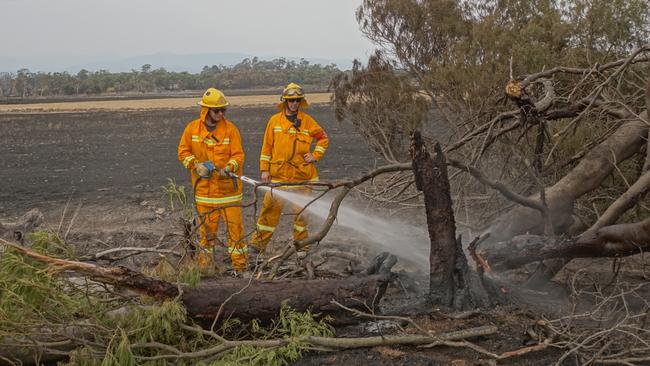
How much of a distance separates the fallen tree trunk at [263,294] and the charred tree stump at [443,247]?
41 cm

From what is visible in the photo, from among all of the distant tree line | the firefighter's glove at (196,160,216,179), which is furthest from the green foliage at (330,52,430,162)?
the distant tree line

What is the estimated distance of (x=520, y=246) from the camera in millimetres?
5426

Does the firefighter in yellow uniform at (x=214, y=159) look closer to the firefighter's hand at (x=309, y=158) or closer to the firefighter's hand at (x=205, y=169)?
the firefighter's hand at (x=205, y=169)

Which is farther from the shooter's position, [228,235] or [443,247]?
[228,235]

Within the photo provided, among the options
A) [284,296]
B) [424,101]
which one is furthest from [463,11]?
[284,296]

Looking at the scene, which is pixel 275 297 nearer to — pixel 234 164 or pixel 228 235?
pixel 228 235

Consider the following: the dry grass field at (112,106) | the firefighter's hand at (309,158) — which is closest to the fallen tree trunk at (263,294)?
the firefighter's hand at (309,158)

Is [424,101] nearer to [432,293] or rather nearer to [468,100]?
[468,100]

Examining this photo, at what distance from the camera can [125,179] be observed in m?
14.6

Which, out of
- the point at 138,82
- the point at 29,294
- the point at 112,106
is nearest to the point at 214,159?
the point at 29,294

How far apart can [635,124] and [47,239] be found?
5184 millimetres

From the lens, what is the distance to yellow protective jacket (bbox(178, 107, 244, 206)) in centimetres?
706

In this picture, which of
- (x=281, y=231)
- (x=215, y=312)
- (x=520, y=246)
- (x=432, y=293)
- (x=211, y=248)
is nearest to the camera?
(x=215, y=312)

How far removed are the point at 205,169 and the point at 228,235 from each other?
917 mm
